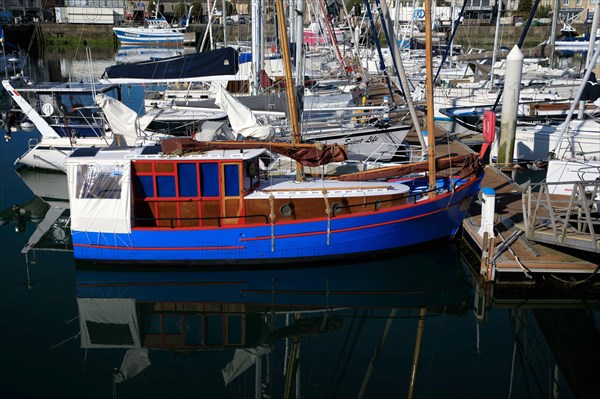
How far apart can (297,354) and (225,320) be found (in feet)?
6.82

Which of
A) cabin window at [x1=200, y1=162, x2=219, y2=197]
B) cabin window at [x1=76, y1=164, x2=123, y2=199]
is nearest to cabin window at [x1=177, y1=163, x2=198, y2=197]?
cabin window at [x1=200, y1=162, x2=219, y2=197]

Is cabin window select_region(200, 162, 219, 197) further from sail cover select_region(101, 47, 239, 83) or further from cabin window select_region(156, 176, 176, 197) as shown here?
sail cover select_region(101, 47, 239, 83)

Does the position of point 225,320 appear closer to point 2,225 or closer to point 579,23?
point 2,225

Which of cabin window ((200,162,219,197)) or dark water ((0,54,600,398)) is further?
cabin window ((200,162,219,197))

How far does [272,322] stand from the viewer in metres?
13.6

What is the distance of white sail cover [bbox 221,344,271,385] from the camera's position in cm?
1152

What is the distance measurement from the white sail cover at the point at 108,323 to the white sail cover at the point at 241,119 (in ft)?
19.5

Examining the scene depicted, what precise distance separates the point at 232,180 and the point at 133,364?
4617 millimetres

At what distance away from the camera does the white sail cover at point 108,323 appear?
1281cm

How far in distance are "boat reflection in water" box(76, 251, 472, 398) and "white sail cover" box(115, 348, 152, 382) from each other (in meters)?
0.02

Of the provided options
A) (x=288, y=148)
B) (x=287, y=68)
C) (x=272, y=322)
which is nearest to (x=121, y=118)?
(x=288, y=148)

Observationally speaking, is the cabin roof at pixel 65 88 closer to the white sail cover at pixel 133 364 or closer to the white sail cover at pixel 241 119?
the white sail cover at pixel 241 119

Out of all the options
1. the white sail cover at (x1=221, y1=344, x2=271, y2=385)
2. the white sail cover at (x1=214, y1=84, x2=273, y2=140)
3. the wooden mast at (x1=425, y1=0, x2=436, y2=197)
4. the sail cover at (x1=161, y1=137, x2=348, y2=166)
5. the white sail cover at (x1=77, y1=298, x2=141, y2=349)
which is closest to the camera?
the white sail cover at (x1=221, y1=344, x2=271, y2=385)

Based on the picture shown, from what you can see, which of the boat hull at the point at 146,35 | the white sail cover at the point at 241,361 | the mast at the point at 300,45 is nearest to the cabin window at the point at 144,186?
the white sail cover at the point at 241,361
